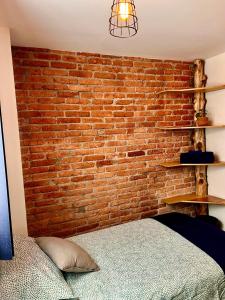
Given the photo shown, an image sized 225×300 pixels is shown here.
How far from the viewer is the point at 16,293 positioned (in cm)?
134

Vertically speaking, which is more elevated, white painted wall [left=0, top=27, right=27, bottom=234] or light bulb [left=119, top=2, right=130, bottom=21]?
light bulb [left=119, top=2, right=130, bottom=21]

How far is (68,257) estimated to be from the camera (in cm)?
164

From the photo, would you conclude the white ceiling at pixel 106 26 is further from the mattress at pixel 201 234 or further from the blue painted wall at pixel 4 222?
the mattress at pixel 201 234

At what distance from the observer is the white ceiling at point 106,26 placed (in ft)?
5.59

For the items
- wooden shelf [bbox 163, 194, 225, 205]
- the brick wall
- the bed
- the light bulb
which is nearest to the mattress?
the bed

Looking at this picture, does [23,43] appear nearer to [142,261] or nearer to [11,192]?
[11,192]

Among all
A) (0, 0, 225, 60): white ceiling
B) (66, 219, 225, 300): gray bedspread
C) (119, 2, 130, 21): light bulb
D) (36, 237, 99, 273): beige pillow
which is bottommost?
(66, 219, 225, 300): gray bedspread

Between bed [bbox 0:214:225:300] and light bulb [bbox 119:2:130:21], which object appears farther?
bed [bbox 0:214:225:300]

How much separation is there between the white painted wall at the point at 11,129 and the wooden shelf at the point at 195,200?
72.5 inches

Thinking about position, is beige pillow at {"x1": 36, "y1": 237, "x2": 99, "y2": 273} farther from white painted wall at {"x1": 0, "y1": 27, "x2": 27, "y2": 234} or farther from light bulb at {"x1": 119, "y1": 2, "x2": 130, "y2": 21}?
light bulb at {"x1": 119, "y1": 2, "x2": 130, "y2": 21}

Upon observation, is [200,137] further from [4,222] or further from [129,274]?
[4,222]

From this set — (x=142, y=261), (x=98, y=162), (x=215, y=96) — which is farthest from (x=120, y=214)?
(x=215, y=96)

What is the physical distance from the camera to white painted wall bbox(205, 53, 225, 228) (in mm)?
3088

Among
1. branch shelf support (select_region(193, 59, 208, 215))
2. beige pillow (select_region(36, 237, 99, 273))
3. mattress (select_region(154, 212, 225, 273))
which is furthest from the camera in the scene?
branch shelf support (select_region(193, 59, 208, 215))
